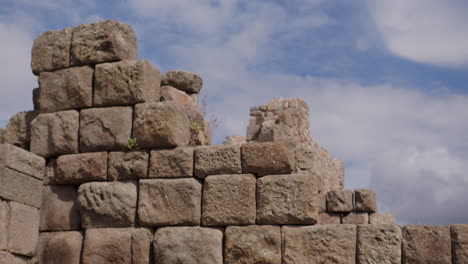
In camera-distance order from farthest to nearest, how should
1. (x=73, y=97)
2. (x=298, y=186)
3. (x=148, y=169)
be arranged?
1. (x=73, y=97)
2. (x=148, y=169)
3. (x=298, y=186)

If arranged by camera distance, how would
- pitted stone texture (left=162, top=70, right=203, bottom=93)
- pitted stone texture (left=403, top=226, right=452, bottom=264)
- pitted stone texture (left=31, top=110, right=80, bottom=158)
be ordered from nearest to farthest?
1. pitted stone texture (left=403, top=226, right=452, bottom=264)
2. pitted stone texture (left=31, top=110, right=80, bottom=158)
3. pitted stone texture (left=162, top=70, right=203, bottom=93)

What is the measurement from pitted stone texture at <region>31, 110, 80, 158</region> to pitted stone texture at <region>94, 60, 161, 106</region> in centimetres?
43

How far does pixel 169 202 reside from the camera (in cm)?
775

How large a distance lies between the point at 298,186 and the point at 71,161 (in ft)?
9.91

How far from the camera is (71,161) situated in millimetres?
8273

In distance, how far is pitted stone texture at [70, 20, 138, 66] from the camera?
8.45m

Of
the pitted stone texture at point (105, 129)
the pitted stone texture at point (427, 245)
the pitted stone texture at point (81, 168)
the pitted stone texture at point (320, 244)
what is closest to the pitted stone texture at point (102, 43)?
the pitted stone texture at point (105, 129)

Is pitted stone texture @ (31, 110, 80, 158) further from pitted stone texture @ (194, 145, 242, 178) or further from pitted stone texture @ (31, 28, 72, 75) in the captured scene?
pitted stone texture @ (194, 145, 242, 178)

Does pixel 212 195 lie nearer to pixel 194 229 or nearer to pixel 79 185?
pixel 194 229

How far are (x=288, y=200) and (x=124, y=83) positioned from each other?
2.64 m

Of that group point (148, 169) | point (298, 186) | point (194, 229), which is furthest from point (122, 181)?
point (298, 186)

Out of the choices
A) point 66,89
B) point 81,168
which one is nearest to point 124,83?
point 66,89

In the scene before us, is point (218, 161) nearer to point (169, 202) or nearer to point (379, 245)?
point (169, 202)

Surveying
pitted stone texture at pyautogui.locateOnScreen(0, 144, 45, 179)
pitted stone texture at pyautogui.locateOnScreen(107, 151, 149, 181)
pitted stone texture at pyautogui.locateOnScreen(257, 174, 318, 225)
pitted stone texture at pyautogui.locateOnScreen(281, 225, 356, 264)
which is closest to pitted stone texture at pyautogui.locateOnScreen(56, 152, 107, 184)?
pitted stone texture at pyautogui.locateOnScreen(107, 151, 149, 181)
